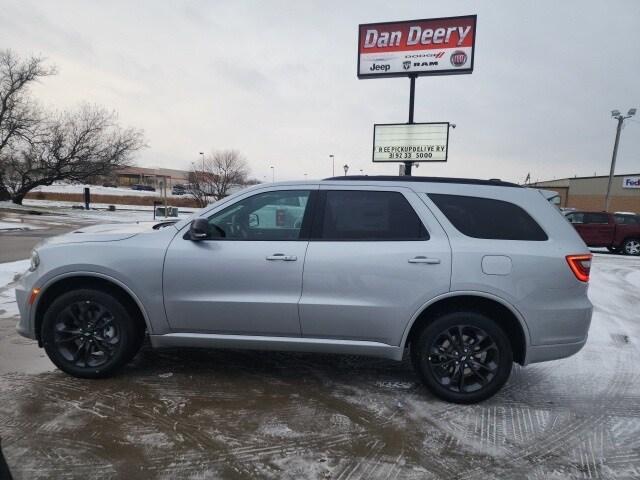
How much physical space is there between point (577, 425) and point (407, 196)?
2190 mm

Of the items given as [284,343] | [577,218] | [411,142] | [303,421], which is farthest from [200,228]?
[577,218]

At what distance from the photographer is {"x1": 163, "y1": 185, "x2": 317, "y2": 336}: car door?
3580mm

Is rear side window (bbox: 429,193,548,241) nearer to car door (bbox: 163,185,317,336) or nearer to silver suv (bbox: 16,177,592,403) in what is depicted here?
silver suv (bbox: 16,177,592,403)

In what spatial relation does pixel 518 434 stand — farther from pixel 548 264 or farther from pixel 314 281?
pixel 314 281

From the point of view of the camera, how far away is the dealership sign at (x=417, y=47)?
14.3 meters

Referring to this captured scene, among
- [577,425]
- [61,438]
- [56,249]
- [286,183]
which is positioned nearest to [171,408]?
[61,438]

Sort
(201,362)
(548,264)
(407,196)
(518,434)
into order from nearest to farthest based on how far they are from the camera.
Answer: (518,434) < (548,264) < (407,196) < (201,362)

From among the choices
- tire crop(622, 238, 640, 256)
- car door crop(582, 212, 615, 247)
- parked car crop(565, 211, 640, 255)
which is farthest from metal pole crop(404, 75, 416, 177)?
tire crop(622, 238, 640, 256)

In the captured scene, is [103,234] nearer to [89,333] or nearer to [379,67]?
[89,333]

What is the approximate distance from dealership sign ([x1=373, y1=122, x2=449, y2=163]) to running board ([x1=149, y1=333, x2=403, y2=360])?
12.0 meters

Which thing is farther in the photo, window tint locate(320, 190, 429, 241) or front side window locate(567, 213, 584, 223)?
front side window locate(567, 213, 584, 223)

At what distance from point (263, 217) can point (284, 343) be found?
109cm

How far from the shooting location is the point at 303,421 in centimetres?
329

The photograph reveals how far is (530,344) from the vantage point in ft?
11.5
